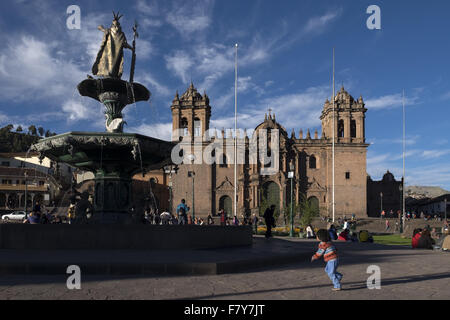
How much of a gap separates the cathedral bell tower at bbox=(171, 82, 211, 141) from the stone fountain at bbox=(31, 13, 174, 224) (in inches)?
1464

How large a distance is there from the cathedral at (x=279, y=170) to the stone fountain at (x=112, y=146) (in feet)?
120

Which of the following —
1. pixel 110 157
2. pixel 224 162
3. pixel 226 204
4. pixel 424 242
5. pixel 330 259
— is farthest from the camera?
pixel 224 162

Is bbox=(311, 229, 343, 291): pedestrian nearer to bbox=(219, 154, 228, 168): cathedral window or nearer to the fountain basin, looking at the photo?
the fountain basin

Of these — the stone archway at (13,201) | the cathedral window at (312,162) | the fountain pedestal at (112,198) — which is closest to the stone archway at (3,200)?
the stone archway at (13,201)

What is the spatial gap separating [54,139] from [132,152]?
6.77 feet

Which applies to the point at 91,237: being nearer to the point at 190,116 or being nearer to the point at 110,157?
the point at 110,157

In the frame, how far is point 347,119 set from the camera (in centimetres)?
5122

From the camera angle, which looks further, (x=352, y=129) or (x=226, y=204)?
(x=352, y=129)

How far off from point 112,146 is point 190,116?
4019 cm

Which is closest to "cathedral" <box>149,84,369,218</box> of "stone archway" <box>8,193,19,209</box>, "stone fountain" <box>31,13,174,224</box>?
"stone archway" <box>8,193,19,209</box>

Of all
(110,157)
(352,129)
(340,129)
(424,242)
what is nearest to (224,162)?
(340,129)
